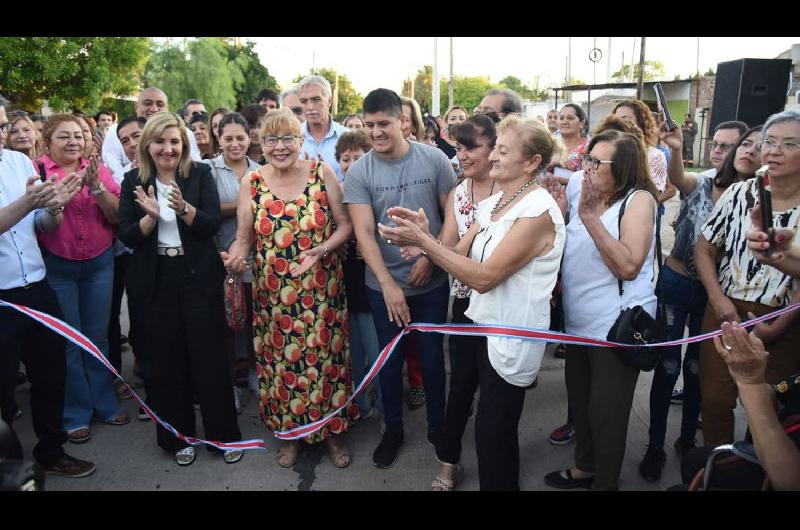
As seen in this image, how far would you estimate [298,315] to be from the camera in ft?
10.8

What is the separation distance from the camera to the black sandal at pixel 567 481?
3.16m

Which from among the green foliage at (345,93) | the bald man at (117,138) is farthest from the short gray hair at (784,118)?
the green foliage at (345,93)

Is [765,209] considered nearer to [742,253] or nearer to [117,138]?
[742,253]

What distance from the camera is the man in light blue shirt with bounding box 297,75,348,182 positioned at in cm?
448

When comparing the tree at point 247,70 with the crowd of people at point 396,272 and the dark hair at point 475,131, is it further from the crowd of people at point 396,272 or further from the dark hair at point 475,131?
the dark hair at point 475,131

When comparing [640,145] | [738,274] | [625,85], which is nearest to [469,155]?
[640,145]

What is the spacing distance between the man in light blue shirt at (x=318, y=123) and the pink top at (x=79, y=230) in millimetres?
1592

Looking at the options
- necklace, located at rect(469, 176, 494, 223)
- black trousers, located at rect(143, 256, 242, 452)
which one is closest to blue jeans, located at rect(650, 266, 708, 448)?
necklace, located at rect(469, 176, 494, 223)

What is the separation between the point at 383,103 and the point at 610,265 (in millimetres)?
1528

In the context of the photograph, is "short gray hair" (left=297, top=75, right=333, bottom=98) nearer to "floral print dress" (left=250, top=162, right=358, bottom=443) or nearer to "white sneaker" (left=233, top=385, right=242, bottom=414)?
"floral print dress" (left=250, top=162, right=358, bottom=443)

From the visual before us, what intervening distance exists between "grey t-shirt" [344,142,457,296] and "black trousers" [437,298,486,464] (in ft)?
1.42

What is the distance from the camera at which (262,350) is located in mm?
3465

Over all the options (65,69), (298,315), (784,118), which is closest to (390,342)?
(298,315)

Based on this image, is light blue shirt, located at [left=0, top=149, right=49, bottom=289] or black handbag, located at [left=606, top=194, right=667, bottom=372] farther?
light blue shirt, located at [left=0, top=149, right=49, bottom=289]
